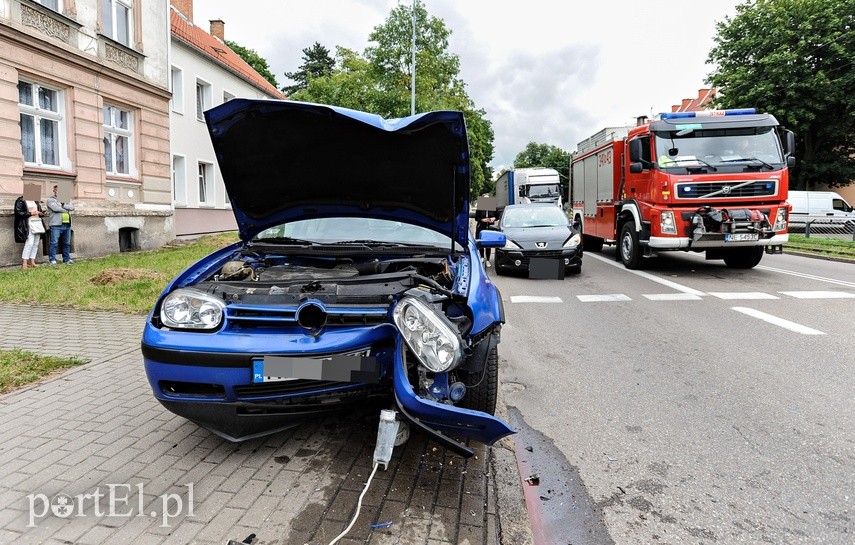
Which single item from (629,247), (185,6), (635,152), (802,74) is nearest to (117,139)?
(635,152)

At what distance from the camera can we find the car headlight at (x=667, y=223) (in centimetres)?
1012

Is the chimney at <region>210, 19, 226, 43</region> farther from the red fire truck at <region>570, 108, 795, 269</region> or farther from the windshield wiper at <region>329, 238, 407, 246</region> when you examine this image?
the windshield wiper at <region>329, 238, 407, 246</region>

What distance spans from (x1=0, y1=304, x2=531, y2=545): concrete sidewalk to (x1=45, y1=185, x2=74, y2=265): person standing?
8787 millimetres

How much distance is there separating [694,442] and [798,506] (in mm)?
755

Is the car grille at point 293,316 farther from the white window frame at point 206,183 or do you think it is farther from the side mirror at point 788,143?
the white window frame at point 206,183

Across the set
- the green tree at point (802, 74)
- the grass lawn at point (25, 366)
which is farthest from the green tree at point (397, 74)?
the grass lawn at point (25, 366)

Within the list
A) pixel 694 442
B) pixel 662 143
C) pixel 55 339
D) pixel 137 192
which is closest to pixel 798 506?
pixel 694 442

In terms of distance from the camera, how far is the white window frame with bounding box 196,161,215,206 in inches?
900

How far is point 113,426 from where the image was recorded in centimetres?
342

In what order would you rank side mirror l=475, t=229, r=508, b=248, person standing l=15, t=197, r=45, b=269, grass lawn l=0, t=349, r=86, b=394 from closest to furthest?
grass lawn l=0, t=349, r=86, b=394 → side mirror l=475, t=229, r=508, b=248 → person standing l=15, t=197, r=45, b=269

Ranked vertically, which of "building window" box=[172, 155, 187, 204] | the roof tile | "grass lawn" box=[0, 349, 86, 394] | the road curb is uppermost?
the roof tile

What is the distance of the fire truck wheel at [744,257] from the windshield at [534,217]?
393 centimetres

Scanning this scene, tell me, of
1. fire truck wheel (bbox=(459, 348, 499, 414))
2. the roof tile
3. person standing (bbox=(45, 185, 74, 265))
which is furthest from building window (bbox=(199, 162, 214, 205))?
fire truck wheel (bbox=(459, 348, 499, 414))

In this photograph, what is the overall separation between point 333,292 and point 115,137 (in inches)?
585
